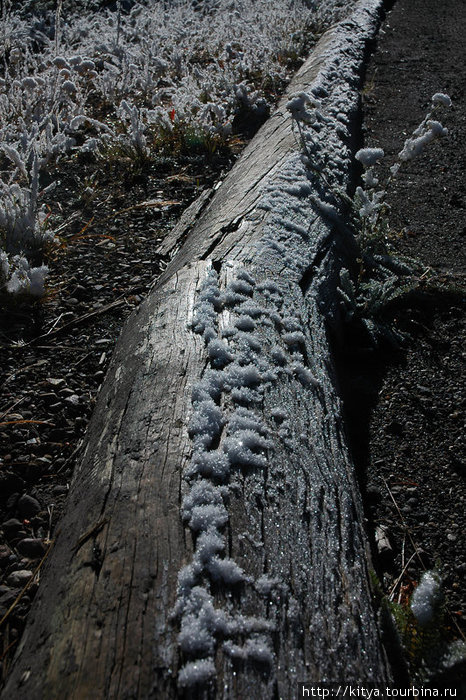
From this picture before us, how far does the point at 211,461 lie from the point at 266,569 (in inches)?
12.4

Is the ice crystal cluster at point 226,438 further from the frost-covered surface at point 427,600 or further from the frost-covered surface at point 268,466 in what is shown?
the frost-covered surface at point 427,600

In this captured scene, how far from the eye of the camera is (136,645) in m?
1.02

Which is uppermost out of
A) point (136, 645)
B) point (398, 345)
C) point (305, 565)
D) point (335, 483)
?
point (136, 645)

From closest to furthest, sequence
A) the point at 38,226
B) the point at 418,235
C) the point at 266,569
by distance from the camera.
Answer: the point at 266,569
the point at 38,226
the point at 418,235

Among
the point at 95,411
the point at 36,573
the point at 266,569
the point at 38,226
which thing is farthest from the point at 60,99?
the point at 266,569

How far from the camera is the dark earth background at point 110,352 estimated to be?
1688 mm

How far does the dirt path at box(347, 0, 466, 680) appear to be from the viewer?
172cm

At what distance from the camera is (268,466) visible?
1.43 meters

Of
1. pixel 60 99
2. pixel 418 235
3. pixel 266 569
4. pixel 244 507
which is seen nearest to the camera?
pixel 266 569

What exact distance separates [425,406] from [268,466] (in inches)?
44.3

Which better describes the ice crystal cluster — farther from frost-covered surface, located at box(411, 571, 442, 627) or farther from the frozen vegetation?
the frozen vegetation

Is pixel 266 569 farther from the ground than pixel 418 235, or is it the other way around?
pixel 266 569

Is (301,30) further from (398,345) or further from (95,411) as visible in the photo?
(95,411)

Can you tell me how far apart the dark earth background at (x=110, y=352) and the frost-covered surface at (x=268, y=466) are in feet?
1.05
